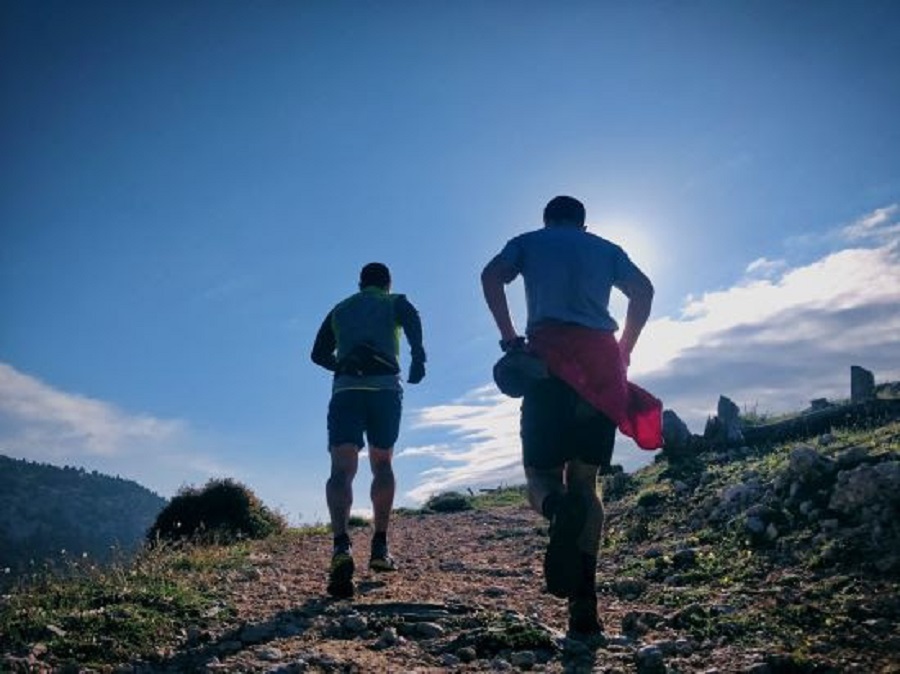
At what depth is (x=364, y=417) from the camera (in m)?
6.12

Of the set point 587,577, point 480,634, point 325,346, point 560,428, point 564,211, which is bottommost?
point 480,634

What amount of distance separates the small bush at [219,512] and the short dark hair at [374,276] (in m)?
10.2

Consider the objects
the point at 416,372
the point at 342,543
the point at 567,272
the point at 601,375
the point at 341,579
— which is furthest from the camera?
the point at 416,372

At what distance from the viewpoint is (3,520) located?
113375mm

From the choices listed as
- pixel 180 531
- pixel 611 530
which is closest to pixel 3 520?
pixel 180 531

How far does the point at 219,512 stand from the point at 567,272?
1376 centimetres

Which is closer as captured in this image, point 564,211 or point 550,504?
point 550,504

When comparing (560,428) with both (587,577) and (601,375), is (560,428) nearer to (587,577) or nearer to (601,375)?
(601,375)

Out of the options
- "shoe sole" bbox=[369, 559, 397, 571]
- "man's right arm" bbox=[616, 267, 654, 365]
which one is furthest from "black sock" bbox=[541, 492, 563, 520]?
"shoe sole" bbox=[369, 559, 397, 571]

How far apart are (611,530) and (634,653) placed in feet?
19.2

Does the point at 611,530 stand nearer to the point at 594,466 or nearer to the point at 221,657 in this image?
the point at 594,466

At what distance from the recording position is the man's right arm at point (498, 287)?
14.9ft

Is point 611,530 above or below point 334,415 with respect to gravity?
below

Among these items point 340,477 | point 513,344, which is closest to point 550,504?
point 513,344
